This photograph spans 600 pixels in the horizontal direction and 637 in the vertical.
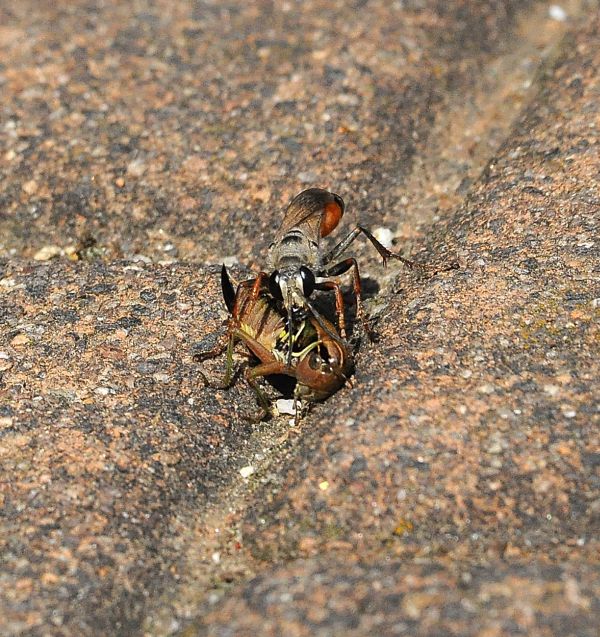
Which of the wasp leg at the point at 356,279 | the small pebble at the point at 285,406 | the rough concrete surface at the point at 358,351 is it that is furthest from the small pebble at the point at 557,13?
the small pebble at the point at 285,406

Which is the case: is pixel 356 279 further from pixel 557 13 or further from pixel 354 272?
pixel 557 13

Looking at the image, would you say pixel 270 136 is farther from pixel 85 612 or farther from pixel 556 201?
pixel 85 612

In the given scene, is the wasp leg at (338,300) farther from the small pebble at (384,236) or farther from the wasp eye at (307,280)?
the small pebble at (384,236)

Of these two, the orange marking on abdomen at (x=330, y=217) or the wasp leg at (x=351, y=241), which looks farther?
the orange marking on abdomen at (x=330, y=217)

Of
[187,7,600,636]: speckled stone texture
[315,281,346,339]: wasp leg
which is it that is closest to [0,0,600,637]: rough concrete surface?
[187,7,600,636]: speckled stone texture

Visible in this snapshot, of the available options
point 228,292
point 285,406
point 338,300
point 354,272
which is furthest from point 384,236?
point 285,406
